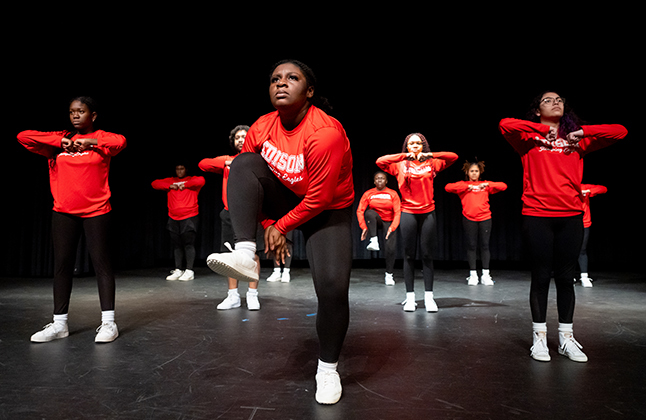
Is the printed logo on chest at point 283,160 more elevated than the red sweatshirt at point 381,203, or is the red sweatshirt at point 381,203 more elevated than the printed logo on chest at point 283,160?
the printed logo on chest at point 283,160

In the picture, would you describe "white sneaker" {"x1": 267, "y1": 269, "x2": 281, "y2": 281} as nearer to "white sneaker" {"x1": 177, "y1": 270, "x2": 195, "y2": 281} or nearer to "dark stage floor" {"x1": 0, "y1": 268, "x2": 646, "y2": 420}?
"white sneaker" {"x1": 177, "y1": 270, "x2": 195, "y2": 281}

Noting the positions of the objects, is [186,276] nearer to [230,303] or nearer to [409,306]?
[230,303]

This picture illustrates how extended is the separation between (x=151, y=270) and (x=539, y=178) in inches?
257

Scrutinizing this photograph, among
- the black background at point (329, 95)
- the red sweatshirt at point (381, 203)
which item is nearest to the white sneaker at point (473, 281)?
the red sweatshirt at point (381, 203)

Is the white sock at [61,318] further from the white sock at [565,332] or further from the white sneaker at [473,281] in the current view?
the white sneaker at [473,281]

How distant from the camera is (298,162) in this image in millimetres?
1573

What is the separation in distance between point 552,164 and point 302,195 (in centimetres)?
157

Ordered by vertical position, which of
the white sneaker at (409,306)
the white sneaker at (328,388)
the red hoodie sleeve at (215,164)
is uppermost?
the red hoodie sleeve at (215,164)

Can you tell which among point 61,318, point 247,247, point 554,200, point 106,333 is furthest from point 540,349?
point 61,318

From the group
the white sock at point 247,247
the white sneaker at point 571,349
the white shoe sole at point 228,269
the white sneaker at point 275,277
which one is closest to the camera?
the white shoe sole at point 228,269

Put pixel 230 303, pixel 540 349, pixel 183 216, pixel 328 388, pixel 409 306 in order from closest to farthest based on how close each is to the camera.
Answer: pixel 328 388, pixel 540 349, pixel 409 306, pixel 230 303, pixel 183 216

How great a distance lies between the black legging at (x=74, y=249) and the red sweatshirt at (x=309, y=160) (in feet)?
4.77

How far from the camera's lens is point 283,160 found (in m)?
1.59

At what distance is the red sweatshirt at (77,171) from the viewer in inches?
99.3
